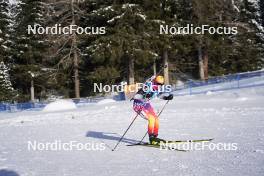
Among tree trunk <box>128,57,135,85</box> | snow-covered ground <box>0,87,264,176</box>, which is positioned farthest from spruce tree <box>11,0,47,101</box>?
snow-covered ground <box>0,87,264,176</box>

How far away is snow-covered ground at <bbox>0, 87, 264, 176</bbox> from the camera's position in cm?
826

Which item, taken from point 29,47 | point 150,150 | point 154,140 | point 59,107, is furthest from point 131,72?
point 150,150

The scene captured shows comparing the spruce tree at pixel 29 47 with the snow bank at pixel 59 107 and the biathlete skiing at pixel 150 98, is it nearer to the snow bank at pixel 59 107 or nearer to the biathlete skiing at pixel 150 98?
the snow bank at pixel 59 107

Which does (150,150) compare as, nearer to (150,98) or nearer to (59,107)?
(150,98)

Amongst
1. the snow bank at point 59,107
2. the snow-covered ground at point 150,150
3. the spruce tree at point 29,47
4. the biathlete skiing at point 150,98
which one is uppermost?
the spruce tree at point 29,47

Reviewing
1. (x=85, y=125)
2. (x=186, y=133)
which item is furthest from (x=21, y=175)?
(x=85, y=125)

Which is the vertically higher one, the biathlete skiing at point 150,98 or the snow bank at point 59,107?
the biathlete skiing at point 150,98

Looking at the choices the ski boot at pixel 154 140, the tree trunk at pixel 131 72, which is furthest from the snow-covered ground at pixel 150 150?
the tree trunk at pixel 131 72

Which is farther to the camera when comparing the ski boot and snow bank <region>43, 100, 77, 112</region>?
snow bank <region>43, 100, 77, 112</region>

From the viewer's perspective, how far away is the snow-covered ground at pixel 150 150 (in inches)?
325

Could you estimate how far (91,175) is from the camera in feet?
26.1

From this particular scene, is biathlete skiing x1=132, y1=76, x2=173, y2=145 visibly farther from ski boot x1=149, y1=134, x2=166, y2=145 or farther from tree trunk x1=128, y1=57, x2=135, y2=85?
tree trunk x1=128, y1=57, x2=135, y2=85

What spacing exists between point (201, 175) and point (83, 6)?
3599cm

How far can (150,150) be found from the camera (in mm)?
10516
